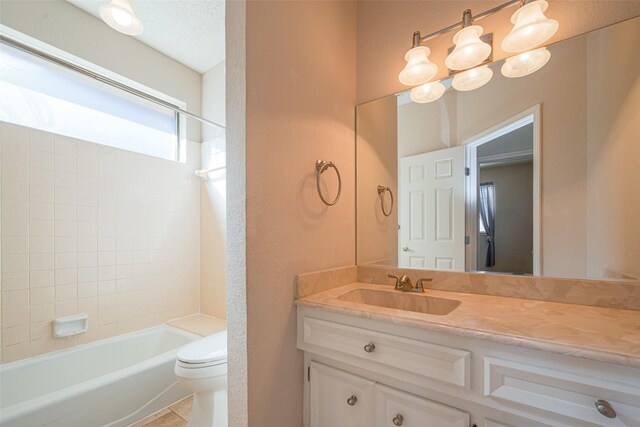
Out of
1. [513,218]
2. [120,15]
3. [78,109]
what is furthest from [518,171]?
[78,109]

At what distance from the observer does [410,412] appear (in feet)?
2.82

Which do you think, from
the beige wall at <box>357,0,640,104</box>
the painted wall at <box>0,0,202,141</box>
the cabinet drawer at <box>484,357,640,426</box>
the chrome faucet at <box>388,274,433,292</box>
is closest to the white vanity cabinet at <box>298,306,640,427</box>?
the cabinet drawer at <box>484,357,640,426</box>

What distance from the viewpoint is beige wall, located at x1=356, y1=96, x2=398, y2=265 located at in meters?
1.45

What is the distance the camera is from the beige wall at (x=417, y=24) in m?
0.99

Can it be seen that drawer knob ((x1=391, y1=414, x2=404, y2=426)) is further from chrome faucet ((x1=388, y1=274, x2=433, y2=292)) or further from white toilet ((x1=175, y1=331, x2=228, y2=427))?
white toilet ((x1=175, y1=331, x2=228, y2=427))

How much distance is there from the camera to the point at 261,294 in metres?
0.98

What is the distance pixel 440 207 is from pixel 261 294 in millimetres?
961

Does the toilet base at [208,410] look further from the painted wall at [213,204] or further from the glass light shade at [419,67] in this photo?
the glass light shade at [419,67]

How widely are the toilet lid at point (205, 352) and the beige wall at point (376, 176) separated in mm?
961

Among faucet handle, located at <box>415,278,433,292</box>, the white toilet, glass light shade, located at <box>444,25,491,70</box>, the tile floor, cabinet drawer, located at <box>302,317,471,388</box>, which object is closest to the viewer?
cabinet drawer, located at <box>302,317,471,388</box>

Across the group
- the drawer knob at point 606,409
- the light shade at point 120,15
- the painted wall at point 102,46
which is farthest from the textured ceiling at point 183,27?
the drawer knob at point 606,409

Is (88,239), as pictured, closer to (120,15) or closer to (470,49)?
(120,15)

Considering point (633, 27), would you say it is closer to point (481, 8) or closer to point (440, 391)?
point (481, 8)

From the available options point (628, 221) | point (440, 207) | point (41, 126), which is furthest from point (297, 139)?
point (41, 126)
